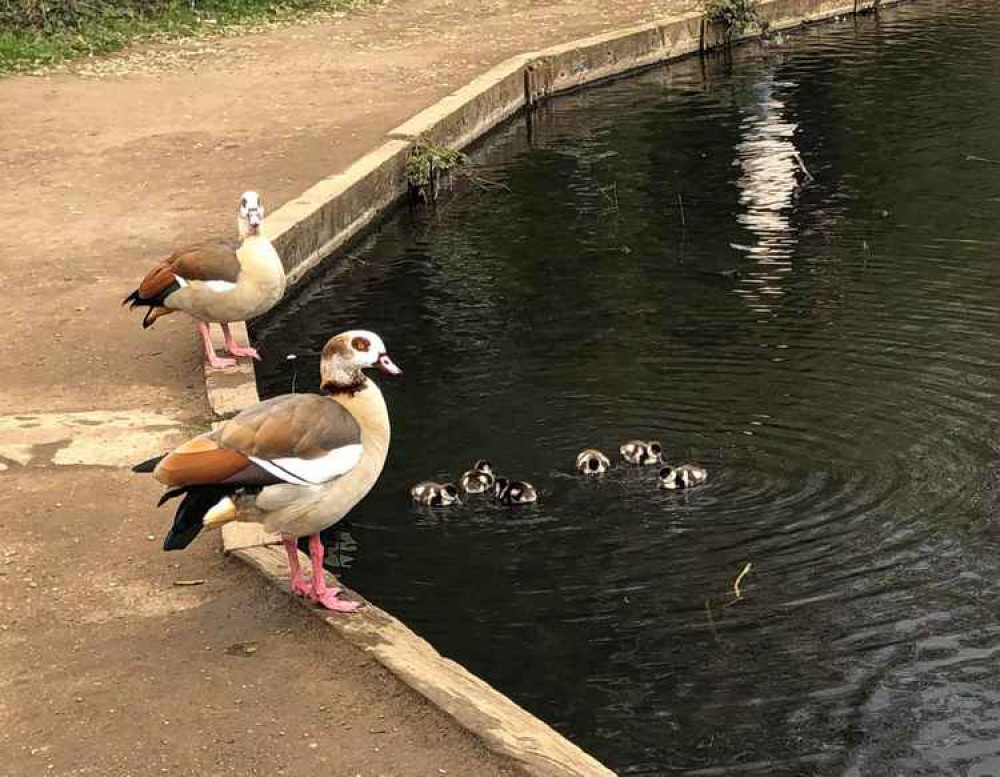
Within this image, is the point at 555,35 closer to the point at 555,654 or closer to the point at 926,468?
the point at 926,468

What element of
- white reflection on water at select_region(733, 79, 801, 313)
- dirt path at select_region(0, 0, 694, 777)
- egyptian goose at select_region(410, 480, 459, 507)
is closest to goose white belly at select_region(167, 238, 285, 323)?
dirt path at select_region(0, 0, 694, 777)

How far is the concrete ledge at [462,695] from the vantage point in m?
5.90

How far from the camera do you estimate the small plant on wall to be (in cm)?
2152

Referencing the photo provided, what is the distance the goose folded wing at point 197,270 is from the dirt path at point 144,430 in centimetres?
58

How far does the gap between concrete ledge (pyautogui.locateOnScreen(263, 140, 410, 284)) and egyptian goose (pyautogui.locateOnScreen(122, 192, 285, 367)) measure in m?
2.40

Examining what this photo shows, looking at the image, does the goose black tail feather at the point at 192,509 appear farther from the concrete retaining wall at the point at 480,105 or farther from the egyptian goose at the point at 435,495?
the concrete retaining wall at the point at 480,105

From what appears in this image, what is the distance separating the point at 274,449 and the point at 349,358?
587mm

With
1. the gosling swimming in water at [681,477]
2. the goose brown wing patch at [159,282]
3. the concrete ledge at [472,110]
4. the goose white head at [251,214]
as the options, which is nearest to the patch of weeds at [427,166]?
the concrete ledge at [472,110]

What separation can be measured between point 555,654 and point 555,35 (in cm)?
1390

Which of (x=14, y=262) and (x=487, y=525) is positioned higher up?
(x=14, y=262)

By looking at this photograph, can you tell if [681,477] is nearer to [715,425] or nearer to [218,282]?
[715,425]

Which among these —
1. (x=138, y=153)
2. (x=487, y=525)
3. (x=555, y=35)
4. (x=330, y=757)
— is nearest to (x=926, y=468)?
(x=487, y=525)

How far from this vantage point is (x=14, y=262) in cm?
1224

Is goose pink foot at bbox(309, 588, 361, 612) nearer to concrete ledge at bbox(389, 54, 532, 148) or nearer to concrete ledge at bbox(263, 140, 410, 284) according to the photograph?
concrete ledge at bbox(263, 140, 410, 284)
